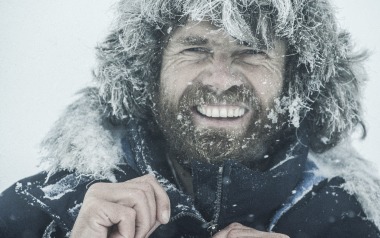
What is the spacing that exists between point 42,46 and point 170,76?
3094mm

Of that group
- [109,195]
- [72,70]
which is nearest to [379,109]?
[72,70]

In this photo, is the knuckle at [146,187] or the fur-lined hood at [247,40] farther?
the fur-lined hood at [247,40]

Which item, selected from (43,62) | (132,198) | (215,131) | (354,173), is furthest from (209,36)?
(43,62)

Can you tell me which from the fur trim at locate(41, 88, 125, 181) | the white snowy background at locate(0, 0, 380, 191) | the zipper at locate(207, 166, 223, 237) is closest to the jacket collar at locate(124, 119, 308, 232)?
the zipper at locate(207, 166, 223, 237)

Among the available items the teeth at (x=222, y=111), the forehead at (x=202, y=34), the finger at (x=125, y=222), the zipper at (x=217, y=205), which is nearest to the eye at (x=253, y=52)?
the forehead at (x=202, y=34)

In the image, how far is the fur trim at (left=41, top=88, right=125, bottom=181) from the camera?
2.13 metres

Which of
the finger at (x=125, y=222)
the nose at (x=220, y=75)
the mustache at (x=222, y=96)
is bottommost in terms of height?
the finger at (x=125, y=222)

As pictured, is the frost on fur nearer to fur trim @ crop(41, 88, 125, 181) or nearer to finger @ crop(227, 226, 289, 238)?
fur trim @ crop(41, 88, 125, 181)

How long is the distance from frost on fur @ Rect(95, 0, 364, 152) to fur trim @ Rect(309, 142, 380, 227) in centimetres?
8

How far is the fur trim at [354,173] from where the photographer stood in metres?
2.22

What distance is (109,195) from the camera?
5.17 feet

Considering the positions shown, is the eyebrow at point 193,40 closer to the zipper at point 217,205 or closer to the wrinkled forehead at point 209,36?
the wrinkled forehead at point 209,36

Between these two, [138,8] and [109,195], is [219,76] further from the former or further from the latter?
[109,195]

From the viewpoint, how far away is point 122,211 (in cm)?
150
